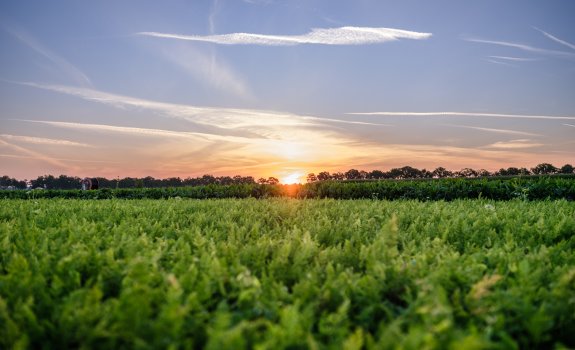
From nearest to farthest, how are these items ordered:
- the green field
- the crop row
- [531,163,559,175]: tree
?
1. the green field
2. the crop row
3. [531,163,559,175]: tree

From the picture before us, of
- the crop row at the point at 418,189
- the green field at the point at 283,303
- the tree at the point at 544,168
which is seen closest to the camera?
the green field at the point at 283,303

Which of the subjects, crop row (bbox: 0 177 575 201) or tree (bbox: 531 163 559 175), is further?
tree (bbox: 531 163 559 175)

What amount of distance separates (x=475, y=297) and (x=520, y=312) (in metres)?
0.24

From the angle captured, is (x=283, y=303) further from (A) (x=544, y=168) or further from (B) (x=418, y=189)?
(A) (x=544, y=168)

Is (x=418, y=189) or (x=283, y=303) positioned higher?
(x=418, y=189)

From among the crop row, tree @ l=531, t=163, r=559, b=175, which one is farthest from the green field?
tree @ l=531, t=163, r=559, b=175

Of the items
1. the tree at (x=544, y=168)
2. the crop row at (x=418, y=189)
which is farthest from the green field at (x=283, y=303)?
the tree at (x=544, y=168)

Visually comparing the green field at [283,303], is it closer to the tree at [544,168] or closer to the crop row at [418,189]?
the crop row at [418,189]

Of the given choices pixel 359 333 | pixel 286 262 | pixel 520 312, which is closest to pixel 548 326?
pixel 520 312

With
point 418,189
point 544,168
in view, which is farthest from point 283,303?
point 544,168

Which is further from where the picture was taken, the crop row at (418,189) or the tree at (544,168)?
the tree at (544,168)

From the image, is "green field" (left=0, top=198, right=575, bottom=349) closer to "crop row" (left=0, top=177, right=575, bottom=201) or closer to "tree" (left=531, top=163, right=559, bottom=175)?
"crop row" (left=0, top=177, right=575, bottom=201)

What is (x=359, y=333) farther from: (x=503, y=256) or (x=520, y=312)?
(x=503, y=256)

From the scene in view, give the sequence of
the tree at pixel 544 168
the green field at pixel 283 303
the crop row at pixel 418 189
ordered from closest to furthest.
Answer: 1. the green field at pixel 283 303
2. the crop row at pixel 418 189
3. the tree at pixel 544 168
